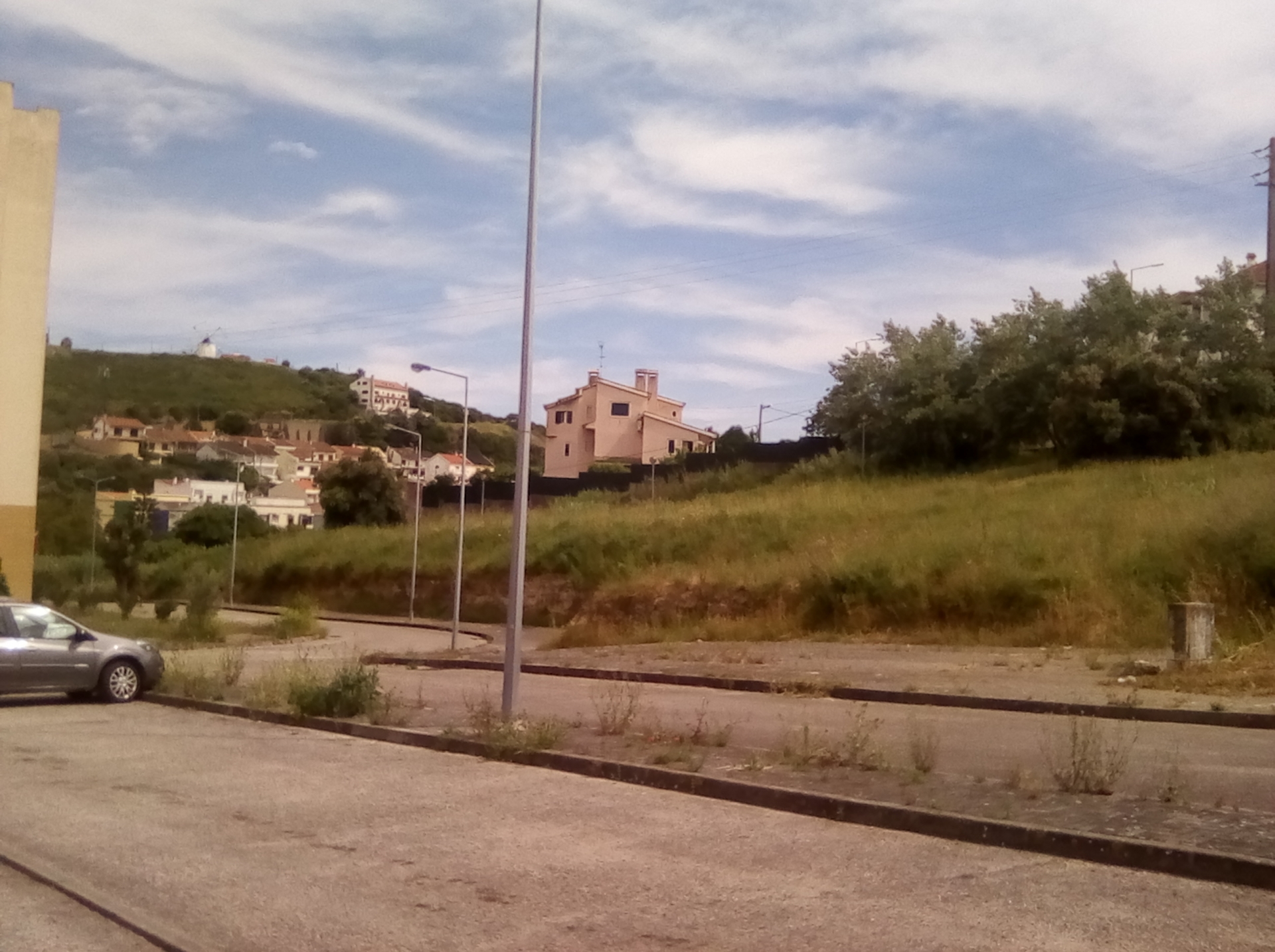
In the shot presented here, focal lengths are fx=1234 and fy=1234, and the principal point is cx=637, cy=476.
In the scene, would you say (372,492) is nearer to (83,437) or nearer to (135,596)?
(83,437)

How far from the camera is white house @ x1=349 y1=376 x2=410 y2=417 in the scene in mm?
103125

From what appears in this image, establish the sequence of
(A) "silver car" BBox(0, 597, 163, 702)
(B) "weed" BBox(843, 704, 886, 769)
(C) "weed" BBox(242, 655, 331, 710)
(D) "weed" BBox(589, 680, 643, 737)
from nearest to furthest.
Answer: (B) "weed" BBox(843, 704, 886, 769) < (D) "weed" BBox(589, 680, 643, 737) < (C) "weed" BBox(242, 655, 331, 710) < (A) "silver car" BBox(0, 597, 163, 702)

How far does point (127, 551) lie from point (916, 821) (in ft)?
106

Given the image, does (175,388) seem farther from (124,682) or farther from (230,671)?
(124,682)

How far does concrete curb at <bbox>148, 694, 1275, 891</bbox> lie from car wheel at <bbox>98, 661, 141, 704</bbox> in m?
7.00

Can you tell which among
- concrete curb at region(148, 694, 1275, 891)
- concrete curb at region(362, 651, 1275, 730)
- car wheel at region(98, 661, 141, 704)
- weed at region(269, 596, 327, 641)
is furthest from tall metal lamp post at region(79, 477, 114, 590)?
concrete curb at region(148, 694, 1275, 891)

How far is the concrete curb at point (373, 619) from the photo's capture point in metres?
44.0

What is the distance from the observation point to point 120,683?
17.9 meters

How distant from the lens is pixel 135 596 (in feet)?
123

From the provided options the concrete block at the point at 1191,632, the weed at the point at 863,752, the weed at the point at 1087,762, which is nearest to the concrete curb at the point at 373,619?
the concrete block at the point at 1191,632

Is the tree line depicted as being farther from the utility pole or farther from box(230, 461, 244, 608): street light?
box(230, 461, 244, 608): street light

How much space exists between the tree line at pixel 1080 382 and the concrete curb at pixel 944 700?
27.5 m

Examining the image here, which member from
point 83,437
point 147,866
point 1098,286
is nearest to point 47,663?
point 147,866

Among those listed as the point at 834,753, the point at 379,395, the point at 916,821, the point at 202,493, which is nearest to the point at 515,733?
the point at 834,753
